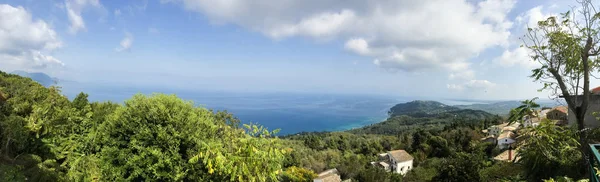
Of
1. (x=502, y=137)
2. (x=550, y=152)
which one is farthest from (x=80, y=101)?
(x=502, y=137)

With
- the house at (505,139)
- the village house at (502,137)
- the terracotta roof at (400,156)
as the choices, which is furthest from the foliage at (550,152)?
the house at (505,139)

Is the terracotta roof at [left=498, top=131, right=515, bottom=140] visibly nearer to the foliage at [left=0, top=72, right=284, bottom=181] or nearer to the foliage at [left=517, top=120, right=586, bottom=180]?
the foliage at [left=517, top=120, right=586, bottom=180]

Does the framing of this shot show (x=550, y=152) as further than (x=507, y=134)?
No

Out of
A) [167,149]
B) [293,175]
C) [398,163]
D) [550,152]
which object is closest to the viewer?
[550,152]

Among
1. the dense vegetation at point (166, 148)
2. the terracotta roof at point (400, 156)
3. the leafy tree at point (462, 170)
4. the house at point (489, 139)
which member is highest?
the dense vegetation at point (166, 148)

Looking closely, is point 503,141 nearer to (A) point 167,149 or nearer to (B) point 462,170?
(B) point 462,170

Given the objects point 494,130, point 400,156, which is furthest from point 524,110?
point 494,130

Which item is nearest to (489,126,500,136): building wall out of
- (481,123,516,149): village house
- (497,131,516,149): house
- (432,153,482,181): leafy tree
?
(481,123,516,149): village house

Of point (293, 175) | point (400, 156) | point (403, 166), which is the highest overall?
point (293, 175)

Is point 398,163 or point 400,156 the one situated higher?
point 400,156

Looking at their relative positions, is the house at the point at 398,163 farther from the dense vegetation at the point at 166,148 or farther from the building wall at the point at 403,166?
the dense vegetation at the point at 166,148

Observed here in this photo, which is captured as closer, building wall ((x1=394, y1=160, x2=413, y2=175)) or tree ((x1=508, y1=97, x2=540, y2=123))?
tree ((x1=508, y1=97, x2=540, y2=123))

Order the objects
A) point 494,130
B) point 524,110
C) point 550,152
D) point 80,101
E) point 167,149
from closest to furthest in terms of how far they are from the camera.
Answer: point 524,110 < point 550,152 < point 167,149 < point 80,101 < point 494,130

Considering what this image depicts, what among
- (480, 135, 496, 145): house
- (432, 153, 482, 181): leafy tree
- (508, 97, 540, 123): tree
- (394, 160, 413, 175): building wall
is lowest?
(394, 160, 413, 175): building wall
